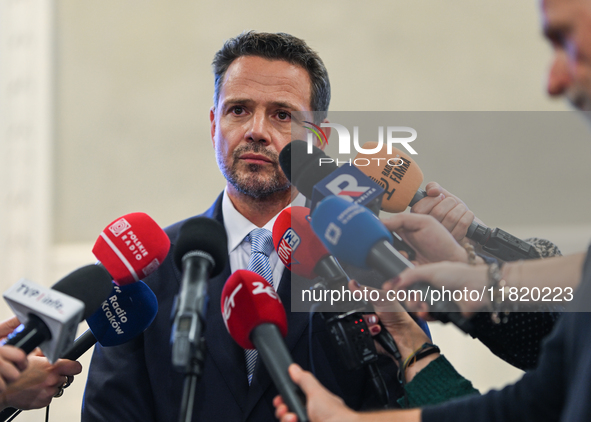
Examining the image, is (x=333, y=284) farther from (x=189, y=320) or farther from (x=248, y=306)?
(x=189, y=320)

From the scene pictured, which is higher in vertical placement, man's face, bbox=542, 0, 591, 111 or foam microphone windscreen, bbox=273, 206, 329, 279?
man's face, bbox=542, 0, 591, 111

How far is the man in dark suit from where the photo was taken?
1.55 m

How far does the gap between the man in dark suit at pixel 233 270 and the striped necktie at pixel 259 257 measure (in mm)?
29

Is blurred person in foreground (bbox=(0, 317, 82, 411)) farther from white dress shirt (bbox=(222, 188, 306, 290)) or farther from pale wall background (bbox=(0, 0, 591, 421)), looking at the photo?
pale wall background (bbox=(0, 0, 591, 421))

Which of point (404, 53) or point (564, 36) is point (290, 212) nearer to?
point (564, 36)

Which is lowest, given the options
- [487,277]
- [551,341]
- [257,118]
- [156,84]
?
[551,341]

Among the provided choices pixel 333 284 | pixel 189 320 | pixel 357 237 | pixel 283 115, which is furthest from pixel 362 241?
pixel 283 115

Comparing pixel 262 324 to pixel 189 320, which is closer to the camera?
pixel 189 320

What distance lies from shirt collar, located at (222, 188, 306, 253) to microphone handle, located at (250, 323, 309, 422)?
74 cm

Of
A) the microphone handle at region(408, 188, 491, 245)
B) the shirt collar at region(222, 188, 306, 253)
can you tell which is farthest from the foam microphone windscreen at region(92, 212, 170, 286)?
the microphone handle at region(408, 188, 491, 245)

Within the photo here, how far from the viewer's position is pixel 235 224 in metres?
1.94

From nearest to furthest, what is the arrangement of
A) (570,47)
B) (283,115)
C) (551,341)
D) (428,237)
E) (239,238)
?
(570,47)
(551,341)
(428,237)
(239,238)
(283,115)

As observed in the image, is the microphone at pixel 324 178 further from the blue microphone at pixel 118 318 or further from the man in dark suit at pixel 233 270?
the blue microphone at pixel 118 318

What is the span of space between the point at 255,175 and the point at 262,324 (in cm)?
85
